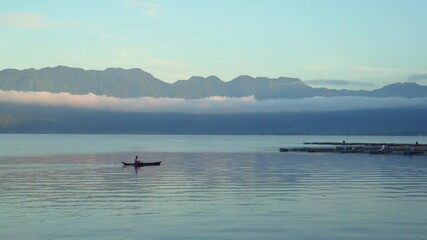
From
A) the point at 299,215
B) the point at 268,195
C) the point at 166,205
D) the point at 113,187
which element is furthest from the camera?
the point at 113,187

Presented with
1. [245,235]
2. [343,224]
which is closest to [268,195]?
[343,224]

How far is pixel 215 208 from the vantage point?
4509 centimetres

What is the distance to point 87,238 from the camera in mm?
33594

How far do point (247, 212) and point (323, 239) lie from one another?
10326 millimetres

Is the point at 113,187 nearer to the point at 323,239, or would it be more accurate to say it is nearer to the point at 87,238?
the point at 87,238

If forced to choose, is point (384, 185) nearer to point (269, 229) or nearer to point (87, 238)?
point (269, 229)

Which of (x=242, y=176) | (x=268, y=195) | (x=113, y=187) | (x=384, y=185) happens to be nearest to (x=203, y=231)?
(x=268, y=195)

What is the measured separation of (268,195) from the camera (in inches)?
2136

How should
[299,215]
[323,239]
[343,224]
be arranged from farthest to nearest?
[299,215] < [343,224] < [323,239]

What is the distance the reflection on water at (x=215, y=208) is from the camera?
116 feet

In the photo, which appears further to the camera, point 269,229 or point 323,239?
point 269,229

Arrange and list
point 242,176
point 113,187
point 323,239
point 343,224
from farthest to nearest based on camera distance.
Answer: point 242,176 → point 113,187 → point 343,224 → point 323,239

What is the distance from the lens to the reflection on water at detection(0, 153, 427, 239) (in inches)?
1396

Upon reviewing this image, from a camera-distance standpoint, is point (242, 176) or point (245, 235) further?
point (242, 176)
